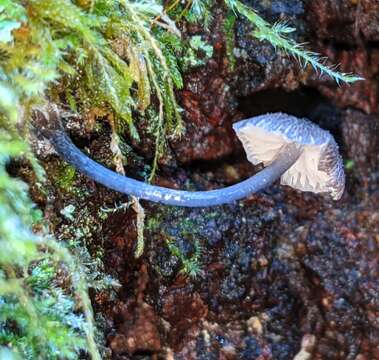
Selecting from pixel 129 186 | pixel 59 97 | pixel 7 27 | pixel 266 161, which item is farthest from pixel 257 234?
pixel 7 27

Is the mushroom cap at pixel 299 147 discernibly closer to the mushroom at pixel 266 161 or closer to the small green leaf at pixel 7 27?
the mushroom at pixel 266 161

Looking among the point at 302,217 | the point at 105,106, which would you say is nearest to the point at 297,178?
the point at 302,217

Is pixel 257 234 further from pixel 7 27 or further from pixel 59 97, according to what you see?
pixel 7 27

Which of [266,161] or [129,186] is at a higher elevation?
[129,186]

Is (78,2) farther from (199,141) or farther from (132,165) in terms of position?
(199,141)

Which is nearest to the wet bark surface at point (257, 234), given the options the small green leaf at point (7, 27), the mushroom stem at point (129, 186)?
the mushroom stem at point (129, 186)

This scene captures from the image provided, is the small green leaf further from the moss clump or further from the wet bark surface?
the wet bark surface
